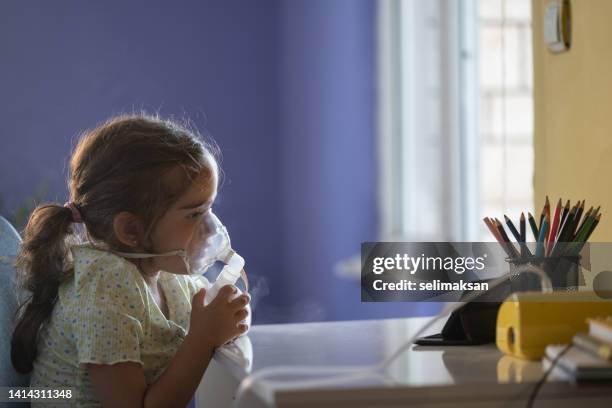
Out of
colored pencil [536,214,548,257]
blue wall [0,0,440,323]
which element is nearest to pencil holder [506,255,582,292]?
colored pencil [536,214,548,257]

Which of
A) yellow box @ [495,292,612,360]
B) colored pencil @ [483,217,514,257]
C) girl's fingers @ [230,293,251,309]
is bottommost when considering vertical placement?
girl's fingers @ [230,293,251,309]

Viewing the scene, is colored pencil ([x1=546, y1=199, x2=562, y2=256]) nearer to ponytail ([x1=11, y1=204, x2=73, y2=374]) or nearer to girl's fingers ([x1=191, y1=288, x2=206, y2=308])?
girl's fingers ([x1=191, y1=288, x2=206, y2=308])

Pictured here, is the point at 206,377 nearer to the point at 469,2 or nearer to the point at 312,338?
the point at 312,338

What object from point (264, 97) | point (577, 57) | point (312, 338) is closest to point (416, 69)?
point (264, 97)

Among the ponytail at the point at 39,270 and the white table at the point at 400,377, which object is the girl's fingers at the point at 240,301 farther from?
the ponytail at the point at 39,270

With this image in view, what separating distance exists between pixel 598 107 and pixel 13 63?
2.32 meters

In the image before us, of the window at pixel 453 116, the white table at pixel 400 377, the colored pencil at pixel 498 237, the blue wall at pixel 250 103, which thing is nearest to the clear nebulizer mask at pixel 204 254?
the white table at pixel 400 377

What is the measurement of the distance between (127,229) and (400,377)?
1.81 feet

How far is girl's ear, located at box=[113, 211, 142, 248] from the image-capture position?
114cm

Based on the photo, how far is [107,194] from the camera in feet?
3.76

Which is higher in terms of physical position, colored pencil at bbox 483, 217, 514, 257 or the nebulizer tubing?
colored pencil at bbox 483, 217, 514, 257

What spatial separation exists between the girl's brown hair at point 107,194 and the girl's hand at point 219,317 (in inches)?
6.4

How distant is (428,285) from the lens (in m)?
1.14

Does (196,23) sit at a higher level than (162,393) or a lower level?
higher
